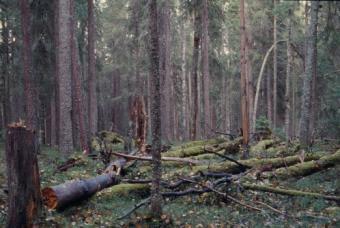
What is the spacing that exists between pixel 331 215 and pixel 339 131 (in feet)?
34.5

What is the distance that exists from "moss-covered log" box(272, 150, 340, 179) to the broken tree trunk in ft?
16.3

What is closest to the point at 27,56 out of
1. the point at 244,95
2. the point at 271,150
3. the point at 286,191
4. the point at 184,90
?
the point at 244,95

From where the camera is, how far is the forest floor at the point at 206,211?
834 centimetres

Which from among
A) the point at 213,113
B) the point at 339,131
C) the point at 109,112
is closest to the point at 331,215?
the point at 339,131

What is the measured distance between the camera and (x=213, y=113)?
151 feet

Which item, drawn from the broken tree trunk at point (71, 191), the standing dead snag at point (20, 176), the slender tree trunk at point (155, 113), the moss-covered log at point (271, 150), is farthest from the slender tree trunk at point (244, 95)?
the standing dead snag at point (20, 176)

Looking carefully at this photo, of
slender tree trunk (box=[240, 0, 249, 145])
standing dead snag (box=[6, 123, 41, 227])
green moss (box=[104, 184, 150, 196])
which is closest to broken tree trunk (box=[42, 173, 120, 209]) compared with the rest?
green moss (box=[104, 184, 150, 196])

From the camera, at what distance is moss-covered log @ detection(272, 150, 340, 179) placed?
39.8ft

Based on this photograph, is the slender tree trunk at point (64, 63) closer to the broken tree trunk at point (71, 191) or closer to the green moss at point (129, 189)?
the broken tree trunk at point (71, 191)

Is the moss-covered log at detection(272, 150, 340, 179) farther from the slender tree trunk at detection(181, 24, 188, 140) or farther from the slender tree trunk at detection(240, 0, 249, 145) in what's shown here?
the slender tree trunk at detection(181, 24, 188, 140)

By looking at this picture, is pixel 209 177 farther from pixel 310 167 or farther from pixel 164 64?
pixel 164 64

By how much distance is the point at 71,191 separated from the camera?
9188mm

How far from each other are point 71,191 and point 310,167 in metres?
6.96

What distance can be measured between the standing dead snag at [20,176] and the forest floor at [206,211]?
18.2 inches
